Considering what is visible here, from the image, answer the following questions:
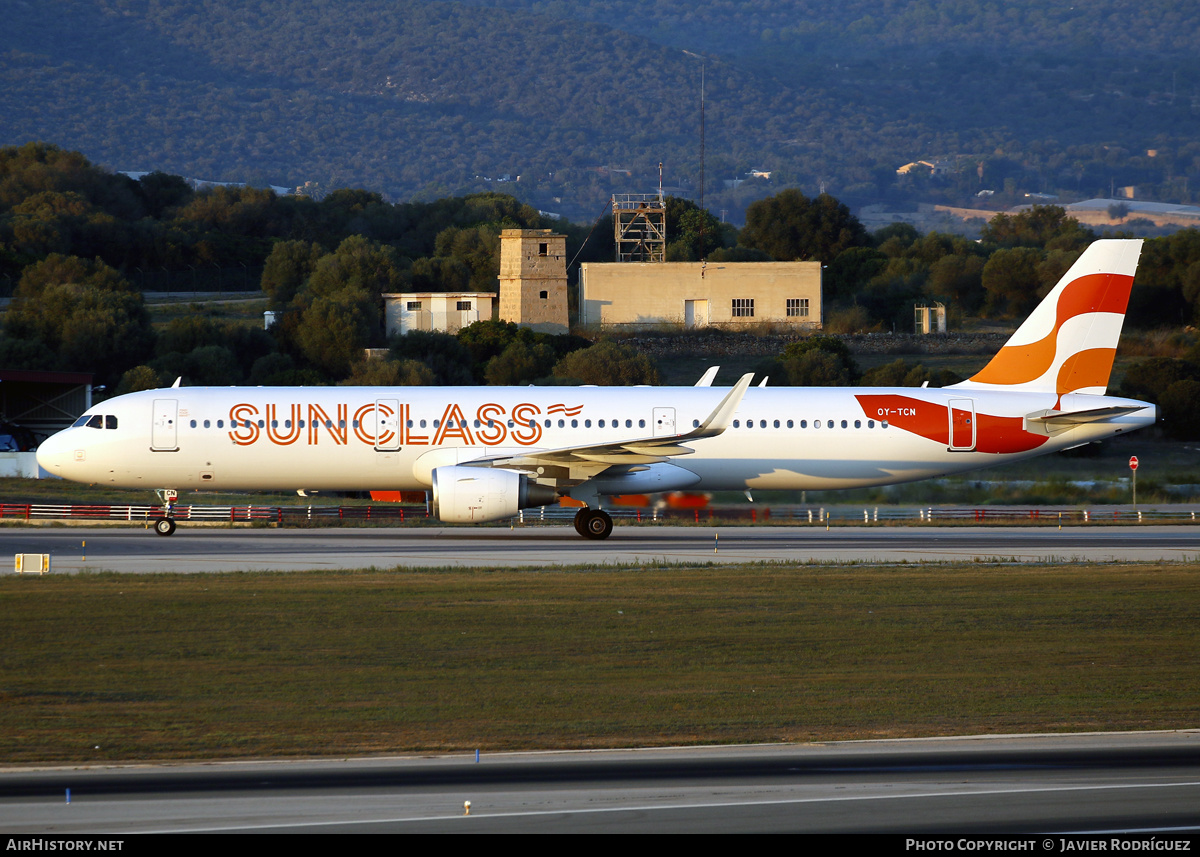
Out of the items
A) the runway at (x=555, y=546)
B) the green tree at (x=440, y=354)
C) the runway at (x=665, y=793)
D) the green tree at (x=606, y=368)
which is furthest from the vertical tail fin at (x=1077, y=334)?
the green tree at (x=440, y=354)

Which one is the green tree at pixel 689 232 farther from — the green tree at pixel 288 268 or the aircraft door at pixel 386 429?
the aircraft door at pixel 386 429

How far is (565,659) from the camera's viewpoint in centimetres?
1700

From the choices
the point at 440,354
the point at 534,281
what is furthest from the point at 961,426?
the point at 534,281

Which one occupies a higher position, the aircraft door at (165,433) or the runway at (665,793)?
the aircraft door at (165,433)

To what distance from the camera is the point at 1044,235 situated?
155500 millimetres

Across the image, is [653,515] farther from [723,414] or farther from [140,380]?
[140,380]

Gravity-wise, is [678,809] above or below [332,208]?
below

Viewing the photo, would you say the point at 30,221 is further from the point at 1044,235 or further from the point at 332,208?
the point at 1044,235

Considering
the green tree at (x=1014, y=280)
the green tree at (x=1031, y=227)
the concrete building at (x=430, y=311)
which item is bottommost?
the concrete building at (x=430, y=311)

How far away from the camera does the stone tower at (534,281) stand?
88875 mm

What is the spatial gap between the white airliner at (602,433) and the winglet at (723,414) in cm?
5

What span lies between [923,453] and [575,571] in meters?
12.2

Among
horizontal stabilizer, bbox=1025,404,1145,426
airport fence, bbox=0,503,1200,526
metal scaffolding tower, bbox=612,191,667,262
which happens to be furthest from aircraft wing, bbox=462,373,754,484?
metal scaffolding tower, bbox=612,191,667,262
